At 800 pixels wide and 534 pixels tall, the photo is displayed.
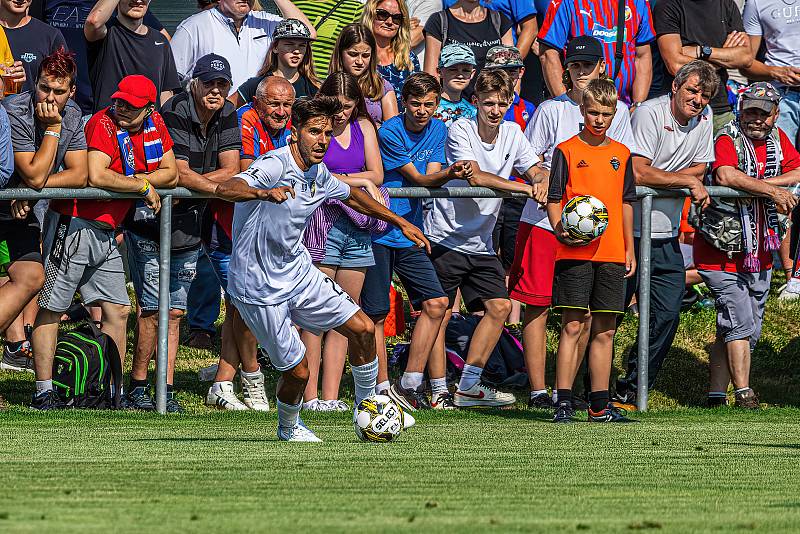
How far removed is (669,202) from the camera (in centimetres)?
1138

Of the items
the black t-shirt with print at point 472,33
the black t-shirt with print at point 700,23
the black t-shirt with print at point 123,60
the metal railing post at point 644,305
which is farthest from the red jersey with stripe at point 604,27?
the black t-shirt with print at point 123,60

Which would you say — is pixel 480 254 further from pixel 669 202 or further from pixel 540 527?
pixel 540 527

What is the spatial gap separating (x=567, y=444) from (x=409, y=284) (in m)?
2.58

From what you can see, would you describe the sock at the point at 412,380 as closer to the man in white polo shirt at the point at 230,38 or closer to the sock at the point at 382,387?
the sock at the point at 382,387

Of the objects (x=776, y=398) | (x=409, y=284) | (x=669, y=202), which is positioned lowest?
(x=776, y=398)

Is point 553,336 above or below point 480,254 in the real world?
below

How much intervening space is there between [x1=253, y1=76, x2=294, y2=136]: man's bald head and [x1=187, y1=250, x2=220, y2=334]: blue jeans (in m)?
1.50

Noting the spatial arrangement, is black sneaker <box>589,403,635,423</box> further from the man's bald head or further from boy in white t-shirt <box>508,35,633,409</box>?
the man's bald head

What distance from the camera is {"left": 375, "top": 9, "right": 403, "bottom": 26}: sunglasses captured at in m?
12.2

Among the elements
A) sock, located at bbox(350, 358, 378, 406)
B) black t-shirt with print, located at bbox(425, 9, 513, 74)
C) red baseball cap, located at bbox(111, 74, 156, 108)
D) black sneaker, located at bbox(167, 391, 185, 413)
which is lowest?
black sneaker, located at bbox(167, 391, 185, 413)

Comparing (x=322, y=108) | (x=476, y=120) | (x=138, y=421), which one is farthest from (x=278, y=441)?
(x=476, y=120)

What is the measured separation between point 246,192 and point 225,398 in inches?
116

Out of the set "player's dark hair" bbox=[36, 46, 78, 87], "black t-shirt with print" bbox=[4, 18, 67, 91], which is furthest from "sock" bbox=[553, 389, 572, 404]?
"black t-shirt with print" bbox=[4, 18, 67, 91]

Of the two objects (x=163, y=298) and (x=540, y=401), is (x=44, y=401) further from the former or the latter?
(x=540, y=401)
